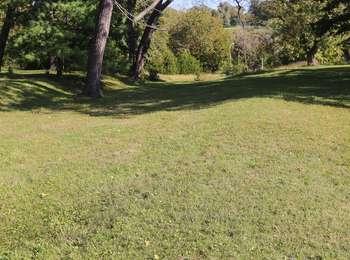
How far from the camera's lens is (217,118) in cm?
1269

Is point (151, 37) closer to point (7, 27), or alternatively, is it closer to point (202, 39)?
point (7, 27)

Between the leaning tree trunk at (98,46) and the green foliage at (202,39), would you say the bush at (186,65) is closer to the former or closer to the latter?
the green foliage at (202,39)

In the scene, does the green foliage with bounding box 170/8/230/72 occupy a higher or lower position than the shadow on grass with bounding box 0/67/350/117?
higher

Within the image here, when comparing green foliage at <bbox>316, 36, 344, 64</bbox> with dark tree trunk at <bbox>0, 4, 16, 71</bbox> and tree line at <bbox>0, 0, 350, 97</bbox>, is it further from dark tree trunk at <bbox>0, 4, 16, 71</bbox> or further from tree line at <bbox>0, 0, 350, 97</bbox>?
dark tree trunk at <bbox>0, 4, 16, 71</bbox>

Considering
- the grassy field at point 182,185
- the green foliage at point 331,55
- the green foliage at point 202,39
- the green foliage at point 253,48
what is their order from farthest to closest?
the green foliage at point 202,39, the green foliage at point 253,48, the green foliage at point 331,55, the grassy field at point 182,185

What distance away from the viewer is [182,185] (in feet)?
28.5

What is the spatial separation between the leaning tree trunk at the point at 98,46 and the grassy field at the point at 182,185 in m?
6.09

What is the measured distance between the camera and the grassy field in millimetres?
7113

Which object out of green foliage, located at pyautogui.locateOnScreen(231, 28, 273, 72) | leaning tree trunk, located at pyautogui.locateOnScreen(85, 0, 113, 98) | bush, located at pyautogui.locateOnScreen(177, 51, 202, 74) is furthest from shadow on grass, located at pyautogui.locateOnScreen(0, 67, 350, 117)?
green foliage, located at pyautogui.locateOnScreen(231, 28, 273, 72)

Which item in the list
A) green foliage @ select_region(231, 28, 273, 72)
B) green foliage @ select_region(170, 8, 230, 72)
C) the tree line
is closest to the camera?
the tree line

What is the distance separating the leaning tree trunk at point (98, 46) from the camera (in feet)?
65.5

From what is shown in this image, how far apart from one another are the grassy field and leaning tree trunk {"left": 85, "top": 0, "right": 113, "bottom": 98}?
609cm

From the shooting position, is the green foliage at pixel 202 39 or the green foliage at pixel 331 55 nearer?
the green foliage at pixel 331 55

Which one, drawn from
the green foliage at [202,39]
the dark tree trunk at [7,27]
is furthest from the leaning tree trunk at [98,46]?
the green foliage at [202,39]
